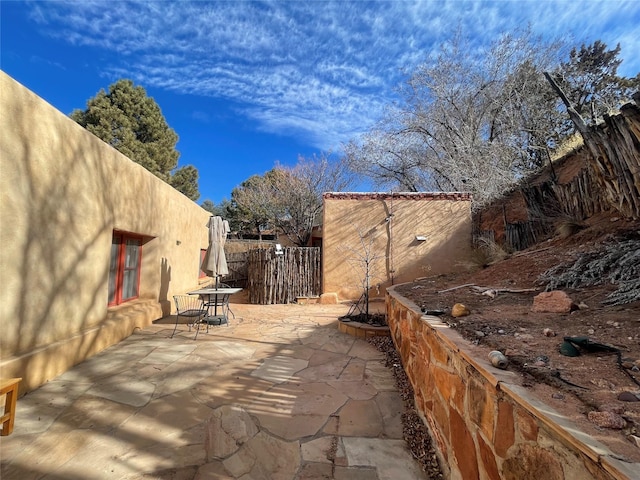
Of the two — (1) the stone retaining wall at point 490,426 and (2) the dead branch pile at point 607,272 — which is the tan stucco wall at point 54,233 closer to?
(1) the stone retaining wall at point 490,426

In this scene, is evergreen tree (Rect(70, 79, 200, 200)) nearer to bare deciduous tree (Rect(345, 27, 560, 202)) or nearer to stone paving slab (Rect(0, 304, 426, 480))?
bare deciduous tree (Rect(345, 27, 560, 202))

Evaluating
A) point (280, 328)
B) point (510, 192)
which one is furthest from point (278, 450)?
point (510, 192)

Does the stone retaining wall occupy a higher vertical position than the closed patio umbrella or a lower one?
lower

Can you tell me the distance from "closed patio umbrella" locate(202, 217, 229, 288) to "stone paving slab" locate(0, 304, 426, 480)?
7.98 feet

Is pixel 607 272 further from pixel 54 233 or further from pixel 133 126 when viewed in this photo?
pixel 133 126

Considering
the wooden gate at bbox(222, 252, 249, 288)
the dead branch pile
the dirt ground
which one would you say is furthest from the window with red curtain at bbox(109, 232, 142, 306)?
the wooden gate at bbox(222, 252, 249, 288)

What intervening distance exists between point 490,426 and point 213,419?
2239 mm

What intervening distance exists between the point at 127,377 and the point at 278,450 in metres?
2.25

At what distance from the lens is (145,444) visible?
2.28 m

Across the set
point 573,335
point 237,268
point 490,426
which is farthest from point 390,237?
point 490,426

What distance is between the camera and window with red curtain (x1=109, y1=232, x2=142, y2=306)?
5.27 m

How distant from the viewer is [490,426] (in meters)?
1.37

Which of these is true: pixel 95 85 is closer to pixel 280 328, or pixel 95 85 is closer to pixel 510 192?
pixel 280 328

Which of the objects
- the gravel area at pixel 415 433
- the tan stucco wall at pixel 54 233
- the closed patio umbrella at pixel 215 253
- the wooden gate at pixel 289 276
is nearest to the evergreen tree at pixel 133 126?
the wooden gate at pixel 289 276
